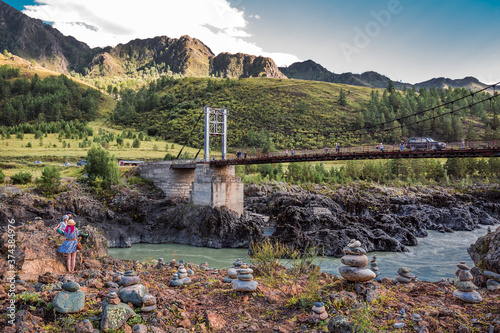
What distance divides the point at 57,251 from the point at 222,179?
68.2 feet

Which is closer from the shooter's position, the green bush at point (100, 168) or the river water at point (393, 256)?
the river water at point (393, 256)

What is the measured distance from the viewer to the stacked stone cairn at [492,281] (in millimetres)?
8023

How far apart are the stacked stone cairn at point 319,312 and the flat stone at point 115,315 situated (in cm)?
305

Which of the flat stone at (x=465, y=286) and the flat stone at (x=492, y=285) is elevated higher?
the flat stone at (x=465, y=286)

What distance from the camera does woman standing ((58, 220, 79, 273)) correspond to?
816cm

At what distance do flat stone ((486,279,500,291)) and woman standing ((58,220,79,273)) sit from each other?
1006cm

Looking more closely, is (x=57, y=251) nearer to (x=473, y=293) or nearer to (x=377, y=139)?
(x=473, y=293)

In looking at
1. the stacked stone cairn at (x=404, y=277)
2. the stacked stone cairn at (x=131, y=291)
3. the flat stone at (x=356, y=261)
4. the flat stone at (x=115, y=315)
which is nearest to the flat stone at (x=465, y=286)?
the stacked stone cairn at (x=404, y=277)

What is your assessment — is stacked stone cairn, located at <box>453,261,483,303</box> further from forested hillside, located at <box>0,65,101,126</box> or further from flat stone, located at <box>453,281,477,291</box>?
forested hillside, located at <box>0,65,101,126</box>

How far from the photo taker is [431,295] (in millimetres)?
7344

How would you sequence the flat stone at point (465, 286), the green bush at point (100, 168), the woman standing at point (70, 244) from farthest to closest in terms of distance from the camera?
the green bush at point (100, 168) < the woman standing at point (70, 244) < the flat stone at point (465, 286)

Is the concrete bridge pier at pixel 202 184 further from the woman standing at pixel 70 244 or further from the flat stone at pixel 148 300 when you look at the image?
the flat stone at pixel 148 300

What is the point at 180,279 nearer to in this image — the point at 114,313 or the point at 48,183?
the point at 114,313

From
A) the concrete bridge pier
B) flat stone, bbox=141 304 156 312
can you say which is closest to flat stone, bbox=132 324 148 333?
flat stone, bbox=141 304 156 312
